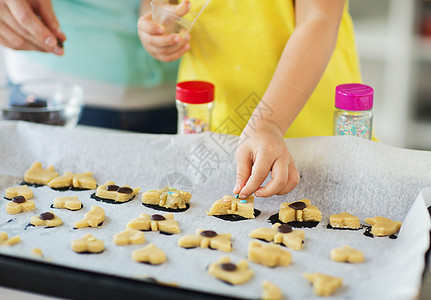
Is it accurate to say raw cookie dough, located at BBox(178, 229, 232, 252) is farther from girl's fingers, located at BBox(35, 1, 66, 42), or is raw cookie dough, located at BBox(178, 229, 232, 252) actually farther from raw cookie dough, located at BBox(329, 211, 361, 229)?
girl's fingers, located at BBox(35, 1, 66, 42)

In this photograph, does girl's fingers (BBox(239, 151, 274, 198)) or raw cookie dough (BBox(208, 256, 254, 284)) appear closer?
raw cookie dough (BBox(208, 256, 254, 284))

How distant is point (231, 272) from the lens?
68cm

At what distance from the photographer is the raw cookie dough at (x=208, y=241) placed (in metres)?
0.75

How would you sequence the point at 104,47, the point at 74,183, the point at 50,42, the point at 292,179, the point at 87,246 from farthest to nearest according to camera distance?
the point at 104,47
the point at 50,42
the point at 74,183
the point at 292,179
the point at 87,246

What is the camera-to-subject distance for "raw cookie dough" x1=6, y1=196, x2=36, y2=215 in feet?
2.81

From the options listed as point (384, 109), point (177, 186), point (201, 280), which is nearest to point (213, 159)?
point (177, 186)

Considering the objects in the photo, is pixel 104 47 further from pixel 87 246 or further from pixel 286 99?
pixel 87 246

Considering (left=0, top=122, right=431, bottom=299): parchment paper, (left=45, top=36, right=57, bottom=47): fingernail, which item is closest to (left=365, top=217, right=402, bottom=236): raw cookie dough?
(left=0, top=122, right=431, bottom=299): parchment paper

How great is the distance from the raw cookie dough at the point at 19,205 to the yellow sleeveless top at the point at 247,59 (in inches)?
16.2

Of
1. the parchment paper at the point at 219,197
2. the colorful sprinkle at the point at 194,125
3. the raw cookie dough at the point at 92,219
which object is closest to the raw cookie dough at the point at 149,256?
the parchment paper at the point at 219,197

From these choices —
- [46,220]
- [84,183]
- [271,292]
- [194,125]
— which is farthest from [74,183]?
[271,292]

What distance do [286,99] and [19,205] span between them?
18.9 inches

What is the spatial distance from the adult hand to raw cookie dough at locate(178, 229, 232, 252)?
1.75 ft

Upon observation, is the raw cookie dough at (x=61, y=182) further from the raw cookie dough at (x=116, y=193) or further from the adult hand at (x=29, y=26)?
the adult hand at (x=29, y=26)
